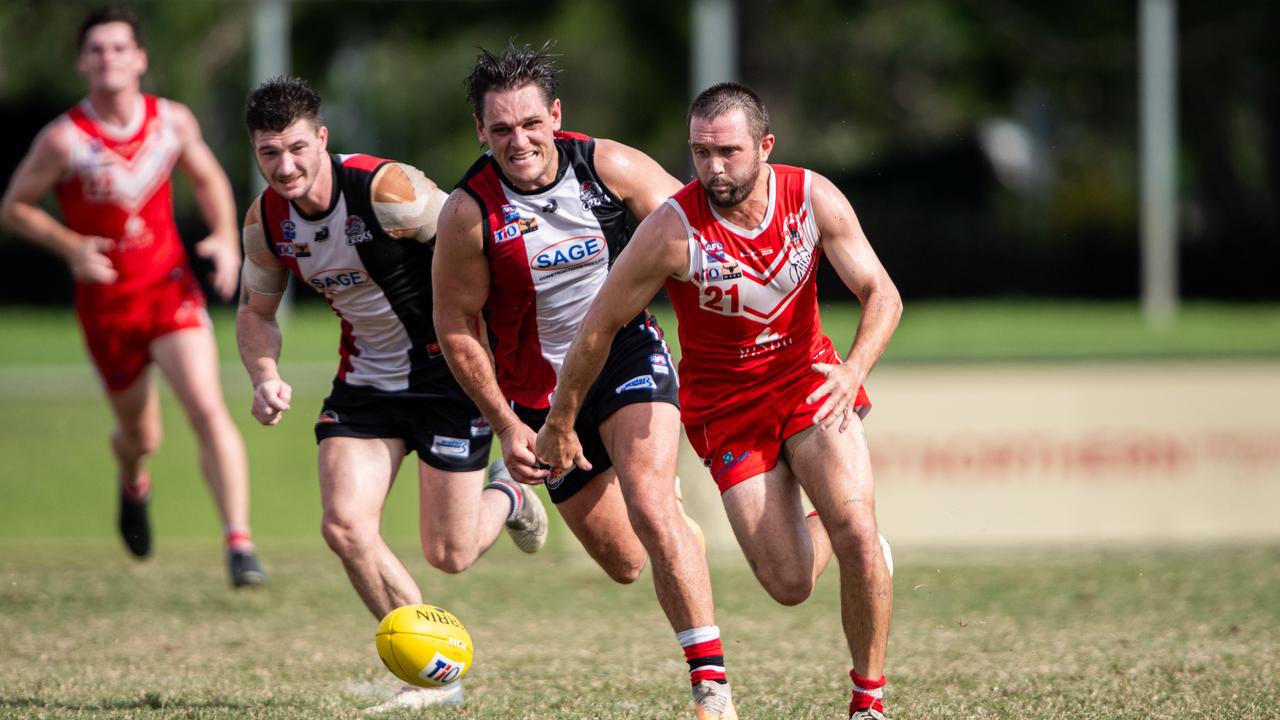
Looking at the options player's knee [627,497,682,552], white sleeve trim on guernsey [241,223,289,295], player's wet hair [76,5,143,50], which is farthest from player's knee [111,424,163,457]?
player's knee [627,497,682,552]

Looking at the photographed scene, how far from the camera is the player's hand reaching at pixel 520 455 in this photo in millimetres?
5645

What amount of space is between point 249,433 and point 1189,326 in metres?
14.5

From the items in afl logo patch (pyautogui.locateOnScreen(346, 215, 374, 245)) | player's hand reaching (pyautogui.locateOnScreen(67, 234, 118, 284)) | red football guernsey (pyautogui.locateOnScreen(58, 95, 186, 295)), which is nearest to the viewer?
afl logo patch (pyautogui.locateOnScreen(346, 215, 374, 245))

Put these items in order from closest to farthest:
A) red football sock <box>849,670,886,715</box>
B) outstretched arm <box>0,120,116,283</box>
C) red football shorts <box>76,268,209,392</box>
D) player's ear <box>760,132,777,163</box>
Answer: red football sock <box>849,670,886,715</box> → player's ear <box>760,132,777,163</box> → outstretched arm <box>0,120,116,283</box> → red football shorts <box>76,268,209,392</box>

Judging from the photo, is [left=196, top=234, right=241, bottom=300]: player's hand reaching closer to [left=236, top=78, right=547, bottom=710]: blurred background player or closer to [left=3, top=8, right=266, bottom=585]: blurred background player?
[left=3, top=8, right=266, bottom=585]: blurred background player

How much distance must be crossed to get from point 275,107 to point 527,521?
215 centimetres

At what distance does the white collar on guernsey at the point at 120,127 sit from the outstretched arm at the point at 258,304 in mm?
2694

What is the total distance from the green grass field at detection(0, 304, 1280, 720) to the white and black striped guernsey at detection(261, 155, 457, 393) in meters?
1.31

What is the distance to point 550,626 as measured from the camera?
8.30m

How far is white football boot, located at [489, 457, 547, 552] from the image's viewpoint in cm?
704

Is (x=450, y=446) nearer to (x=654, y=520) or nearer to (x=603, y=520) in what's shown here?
(x=603, y=520)

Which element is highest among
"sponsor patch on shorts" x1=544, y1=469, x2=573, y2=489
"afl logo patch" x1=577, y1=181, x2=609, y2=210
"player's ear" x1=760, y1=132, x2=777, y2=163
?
"player's ear" x1=760, y1=132, x2=777, y2=163

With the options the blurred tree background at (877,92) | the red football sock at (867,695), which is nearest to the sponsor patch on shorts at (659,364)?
the red football sock at (867,695)

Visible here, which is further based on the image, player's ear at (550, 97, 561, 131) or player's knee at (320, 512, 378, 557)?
player's knee at (320, 512, 378, 557)
